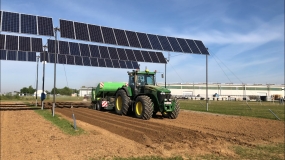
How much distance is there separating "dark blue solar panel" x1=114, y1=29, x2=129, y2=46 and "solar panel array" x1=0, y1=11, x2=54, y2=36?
544cm

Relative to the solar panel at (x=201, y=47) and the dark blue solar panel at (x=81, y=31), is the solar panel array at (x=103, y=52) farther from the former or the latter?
the solar panel at (x=201, y=47)

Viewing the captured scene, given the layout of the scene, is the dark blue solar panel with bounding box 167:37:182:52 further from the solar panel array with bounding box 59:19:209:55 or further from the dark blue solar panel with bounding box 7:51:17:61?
the dark blue solar panel with bounding box 7:51:17:61

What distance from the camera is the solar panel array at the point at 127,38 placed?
19.2m

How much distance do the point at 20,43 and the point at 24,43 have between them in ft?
1.08

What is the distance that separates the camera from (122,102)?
16.3 m

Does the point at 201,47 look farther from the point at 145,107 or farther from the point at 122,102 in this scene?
the point at 145,107

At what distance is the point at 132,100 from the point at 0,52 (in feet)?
68.7

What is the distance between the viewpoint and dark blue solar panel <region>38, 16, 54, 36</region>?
57.0 ft

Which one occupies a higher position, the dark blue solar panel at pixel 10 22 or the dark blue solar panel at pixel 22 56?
the dark blue solar panel at pixel 10 22

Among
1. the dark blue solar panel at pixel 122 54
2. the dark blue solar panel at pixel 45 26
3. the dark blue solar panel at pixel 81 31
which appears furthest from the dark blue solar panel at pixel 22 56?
the dark blue solar panel at pixel 81 31

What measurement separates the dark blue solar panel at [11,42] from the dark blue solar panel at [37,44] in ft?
4.55

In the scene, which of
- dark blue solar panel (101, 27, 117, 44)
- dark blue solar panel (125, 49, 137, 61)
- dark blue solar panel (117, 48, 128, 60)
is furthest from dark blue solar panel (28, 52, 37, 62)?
dark blue solar panel (101, 27, 117, 44)

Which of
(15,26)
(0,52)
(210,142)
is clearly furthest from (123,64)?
(210,142)

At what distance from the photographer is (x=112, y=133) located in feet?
33.9
